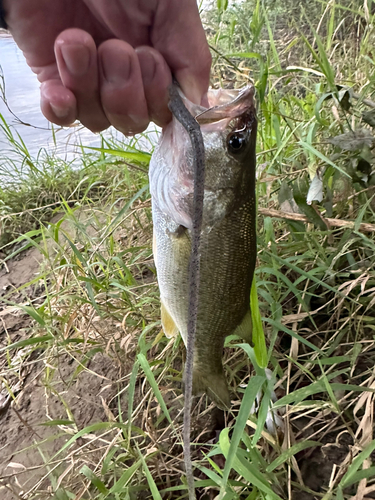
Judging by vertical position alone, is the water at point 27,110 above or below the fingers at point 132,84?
above

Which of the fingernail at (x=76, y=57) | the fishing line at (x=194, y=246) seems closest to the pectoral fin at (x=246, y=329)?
the fishing line at (x=194, y=246)

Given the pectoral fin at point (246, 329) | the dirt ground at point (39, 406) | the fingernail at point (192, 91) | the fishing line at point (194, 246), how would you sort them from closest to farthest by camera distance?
the fishing line at point (194, 246) < the fingernail at point (192, 91) < the pectoral fin at point (246, 329) < the dirt ground at point (39, 406)

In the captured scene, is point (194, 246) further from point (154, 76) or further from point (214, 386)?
point (214, 386)

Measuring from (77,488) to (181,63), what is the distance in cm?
156

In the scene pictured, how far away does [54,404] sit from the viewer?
5.73ft

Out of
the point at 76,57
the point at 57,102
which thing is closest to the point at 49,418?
the point at 57,102

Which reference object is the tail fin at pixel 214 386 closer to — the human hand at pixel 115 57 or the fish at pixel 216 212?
the fish at pixel 216 212

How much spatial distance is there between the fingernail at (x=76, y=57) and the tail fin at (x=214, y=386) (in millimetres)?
981

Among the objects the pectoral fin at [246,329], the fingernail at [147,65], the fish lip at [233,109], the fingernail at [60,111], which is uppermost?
the fingernail at [147,65]

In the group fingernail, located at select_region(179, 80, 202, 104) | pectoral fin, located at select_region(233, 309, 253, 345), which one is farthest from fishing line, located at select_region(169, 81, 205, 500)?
pectoral fin, located at select_region(233, 309, 253, 345)

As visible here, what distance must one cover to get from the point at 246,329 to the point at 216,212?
388 mm

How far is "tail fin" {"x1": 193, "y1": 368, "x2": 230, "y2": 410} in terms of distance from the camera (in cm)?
119

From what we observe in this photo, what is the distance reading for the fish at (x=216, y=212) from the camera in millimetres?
1030

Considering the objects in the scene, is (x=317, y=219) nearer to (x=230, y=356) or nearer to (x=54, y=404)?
(x=230, y=356)
